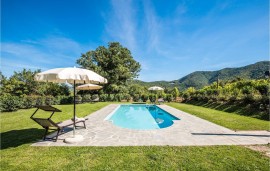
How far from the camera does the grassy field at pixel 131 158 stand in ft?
11.1

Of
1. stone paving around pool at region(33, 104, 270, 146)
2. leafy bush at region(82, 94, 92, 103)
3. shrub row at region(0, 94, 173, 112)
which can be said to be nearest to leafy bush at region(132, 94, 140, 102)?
shrub row at region(0, 94, 173, 112)

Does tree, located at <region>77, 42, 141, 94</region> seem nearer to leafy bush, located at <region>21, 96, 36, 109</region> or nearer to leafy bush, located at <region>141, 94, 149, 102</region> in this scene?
leafy bush, located at <region>141, 94, 149, 102</region>

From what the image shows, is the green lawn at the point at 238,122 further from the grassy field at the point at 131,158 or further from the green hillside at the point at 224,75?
the green hillside at the point at 224,75

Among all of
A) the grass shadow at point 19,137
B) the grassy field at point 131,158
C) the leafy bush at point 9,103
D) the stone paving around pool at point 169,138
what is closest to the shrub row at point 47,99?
the leafy bush at point 9,103

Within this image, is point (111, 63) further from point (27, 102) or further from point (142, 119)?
point (142, 119)

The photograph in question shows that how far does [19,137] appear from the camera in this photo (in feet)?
17.8

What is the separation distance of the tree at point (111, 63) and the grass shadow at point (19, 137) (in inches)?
731

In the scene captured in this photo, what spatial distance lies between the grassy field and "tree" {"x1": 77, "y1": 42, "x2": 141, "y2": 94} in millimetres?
20619

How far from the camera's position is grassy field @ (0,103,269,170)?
133 inches

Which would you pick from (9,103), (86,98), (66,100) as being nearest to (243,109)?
(86,98)

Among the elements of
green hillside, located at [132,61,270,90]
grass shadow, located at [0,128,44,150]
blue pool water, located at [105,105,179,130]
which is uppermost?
green hillside, located at [132,61,270,90]

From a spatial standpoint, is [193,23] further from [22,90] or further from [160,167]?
[22,90]

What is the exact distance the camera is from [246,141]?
16.4 ft

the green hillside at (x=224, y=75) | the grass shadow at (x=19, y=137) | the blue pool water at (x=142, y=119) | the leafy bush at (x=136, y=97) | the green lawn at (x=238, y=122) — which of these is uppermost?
the green hillside at (x=224, y=75)
